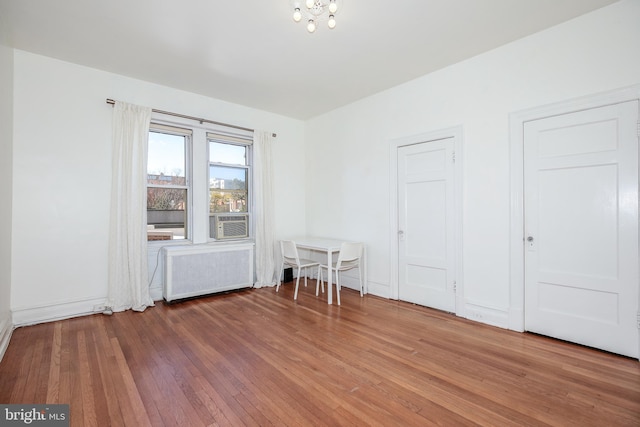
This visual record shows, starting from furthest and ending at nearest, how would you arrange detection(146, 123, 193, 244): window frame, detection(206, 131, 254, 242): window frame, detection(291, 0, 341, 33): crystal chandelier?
1. detection(206, 131, 254, 242): window frame
2. detection(146, 123, 193, 244): window frame
3. detection(291, 0, 341, 33): crystal chandelier

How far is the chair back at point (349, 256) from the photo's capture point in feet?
12.7

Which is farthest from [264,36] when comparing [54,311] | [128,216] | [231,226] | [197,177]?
[54,311]

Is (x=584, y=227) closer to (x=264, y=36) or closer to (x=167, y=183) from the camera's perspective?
(x=264, y=36)

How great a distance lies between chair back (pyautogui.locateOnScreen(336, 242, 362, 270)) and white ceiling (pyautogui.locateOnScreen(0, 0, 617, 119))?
2.21m

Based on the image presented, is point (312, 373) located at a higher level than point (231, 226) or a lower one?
lower

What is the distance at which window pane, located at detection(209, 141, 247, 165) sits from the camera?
468 cm

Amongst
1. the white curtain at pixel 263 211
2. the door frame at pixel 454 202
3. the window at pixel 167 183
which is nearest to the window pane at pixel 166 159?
the window at pixel 167 183

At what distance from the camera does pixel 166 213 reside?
4219 mm

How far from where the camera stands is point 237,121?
4797mm

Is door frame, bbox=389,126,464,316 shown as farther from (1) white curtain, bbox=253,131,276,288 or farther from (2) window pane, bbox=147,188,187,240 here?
(2) window pane, bbox=147,188,187,240

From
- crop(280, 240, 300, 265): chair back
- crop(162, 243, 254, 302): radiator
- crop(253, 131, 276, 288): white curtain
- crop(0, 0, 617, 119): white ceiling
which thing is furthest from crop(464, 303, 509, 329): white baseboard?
crop(162, 243, 254, 302): radiator

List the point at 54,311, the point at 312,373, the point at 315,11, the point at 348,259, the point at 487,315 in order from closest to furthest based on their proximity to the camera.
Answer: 1. the point at 312,373
2. the point at 315,11
3. the point at 487,315
4. the point at 54,311
5. the point at 348,259

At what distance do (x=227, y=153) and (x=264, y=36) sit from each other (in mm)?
2303

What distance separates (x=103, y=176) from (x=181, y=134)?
3.86ft
